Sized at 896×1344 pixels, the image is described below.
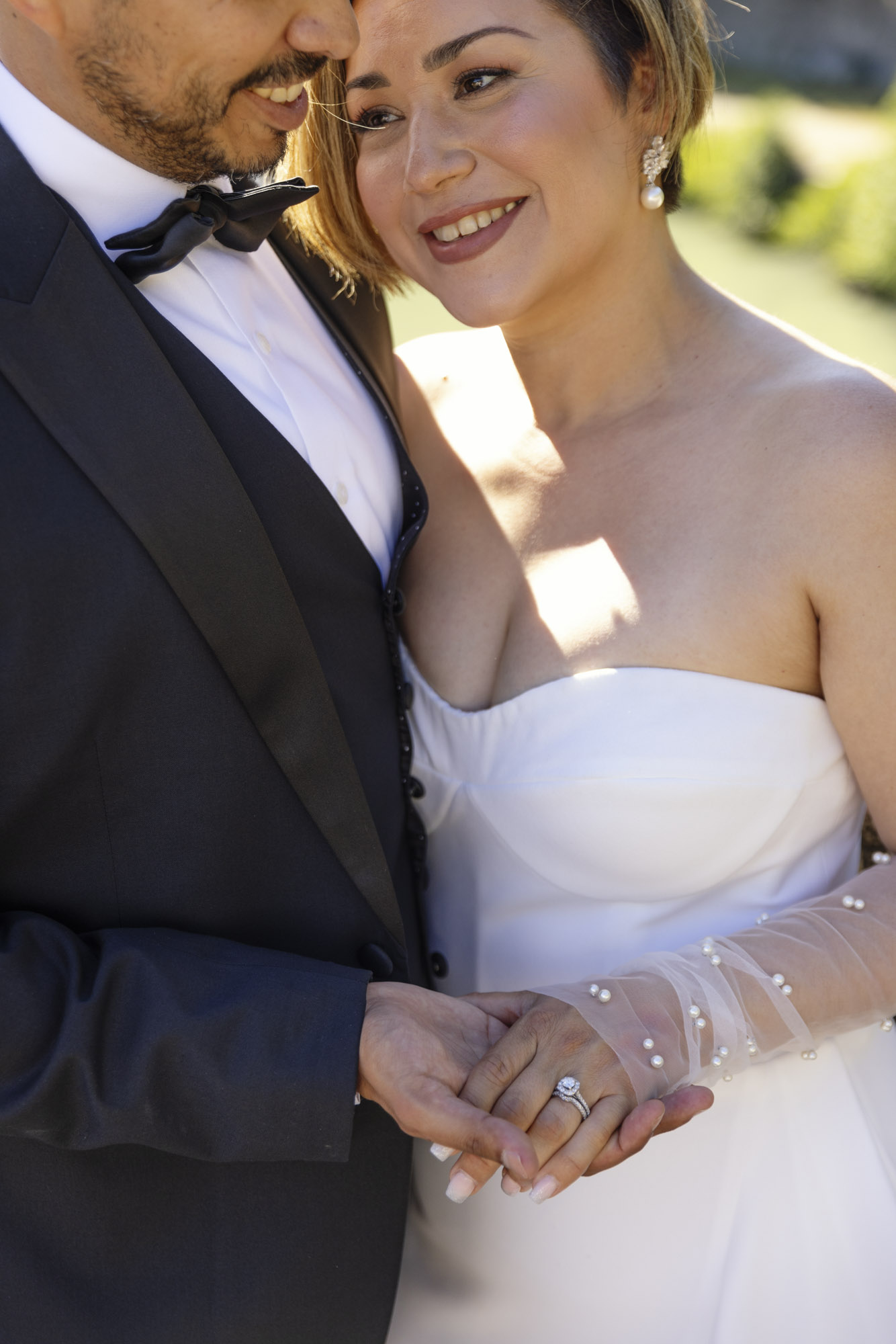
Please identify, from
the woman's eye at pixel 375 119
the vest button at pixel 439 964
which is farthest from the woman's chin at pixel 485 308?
the vest button at pixel 439 964

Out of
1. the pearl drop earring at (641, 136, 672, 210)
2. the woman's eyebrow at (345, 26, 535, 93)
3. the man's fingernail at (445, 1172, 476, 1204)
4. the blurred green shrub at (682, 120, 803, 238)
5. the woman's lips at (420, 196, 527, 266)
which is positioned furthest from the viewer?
the blurred green shrub at (682, 120, 803, 238)

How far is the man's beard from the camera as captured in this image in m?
1.62

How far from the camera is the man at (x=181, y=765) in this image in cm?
145

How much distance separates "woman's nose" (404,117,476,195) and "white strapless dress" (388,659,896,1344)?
0.89 m

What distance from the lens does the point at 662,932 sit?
204 centimetres

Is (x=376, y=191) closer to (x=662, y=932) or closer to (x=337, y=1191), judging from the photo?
(x=662, y=932)

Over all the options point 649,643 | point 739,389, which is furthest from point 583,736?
point 739,389

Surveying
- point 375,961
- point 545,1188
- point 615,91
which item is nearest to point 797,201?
point 615,91

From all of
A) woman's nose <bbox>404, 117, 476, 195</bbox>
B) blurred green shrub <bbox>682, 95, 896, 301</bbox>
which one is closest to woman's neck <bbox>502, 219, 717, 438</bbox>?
woman's nose <bbox>404, 117, 476, 195</bbox>

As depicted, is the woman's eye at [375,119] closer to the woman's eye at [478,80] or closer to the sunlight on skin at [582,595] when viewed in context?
the woman's eye at [478,80]

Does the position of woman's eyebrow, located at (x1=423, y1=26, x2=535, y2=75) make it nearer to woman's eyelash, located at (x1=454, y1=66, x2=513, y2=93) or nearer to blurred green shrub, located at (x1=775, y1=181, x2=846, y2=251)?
woman's eyelash, located at (x1=454, y1=66, x2=513, y2=93)

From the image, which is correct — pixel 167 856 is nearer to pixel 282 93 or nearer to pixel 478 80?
pixel 282 93

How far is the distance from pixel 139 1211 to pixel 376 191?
1.71 m

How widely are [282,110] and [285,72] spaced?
6 cm
